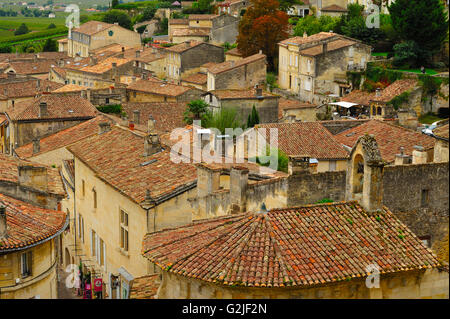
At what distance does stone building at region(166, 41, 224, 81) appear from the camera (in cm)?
8094

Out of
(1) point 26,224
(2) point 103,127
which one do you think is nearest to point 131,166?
(1) point 26,224

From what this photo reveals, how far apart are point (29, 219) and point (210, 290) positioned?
7.81 meters

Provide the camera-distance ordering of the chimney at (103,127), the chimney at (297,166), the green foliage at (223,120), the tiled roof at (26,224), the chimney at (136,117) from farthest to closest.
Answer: the chimney at (136,117)
the green foliage at (223,120)
the chimney at (103,127)
the chimney at (297,166)
the tiled roof at (26,224)

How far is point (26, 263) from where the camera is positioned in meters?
21.6

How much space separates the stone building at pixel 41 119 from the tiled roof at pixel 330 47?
2437cm

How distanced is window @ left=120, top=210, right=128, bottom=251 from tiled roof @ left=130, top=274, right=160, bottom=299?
24.2 feet

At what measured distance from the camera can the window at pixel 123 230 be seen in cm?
2703

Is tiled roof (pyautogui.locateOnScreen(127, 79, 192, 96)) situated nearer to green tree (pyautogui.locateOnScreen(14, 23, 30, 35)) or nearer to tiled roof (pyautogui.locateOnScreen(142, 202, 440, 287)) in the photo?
tiled roof (pyautogui.locateOnScreen(142, 202, 440, 287))

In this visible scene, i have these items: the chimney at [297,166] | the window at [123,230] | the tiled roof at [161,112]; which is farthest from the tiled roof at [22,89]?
the chimney at [297,166]

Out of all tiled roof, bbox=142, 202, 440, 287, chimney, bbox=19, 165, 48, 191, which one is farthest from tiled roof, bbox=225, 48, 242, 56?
tiled roof, bbox=142, 202, 440, 287

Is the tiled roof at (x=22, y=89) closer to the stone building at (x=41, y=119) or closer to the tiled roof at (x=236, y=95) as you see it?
the stone building at (x=41, y=119)

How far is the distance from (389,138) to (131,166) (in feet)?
47.6

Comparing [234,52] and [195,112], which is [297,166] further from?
Result: [234,52]
